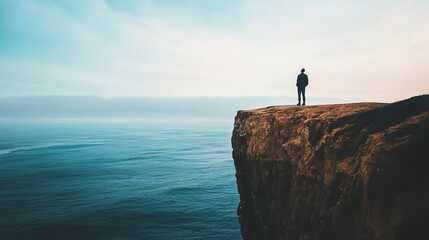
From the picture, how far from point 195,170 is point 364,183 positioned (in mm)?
91199

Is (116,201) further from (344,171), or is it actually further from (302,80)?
(344,171)

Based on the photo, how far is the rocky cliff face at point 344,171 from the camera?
10711 mm

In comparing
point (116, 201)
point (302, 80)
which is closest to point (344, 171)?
point (302, 80)

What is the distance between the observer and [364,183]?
11.9m

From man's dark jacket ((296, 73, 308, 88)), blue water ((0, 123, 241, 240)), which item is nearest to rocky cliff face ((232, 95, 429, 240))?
man's dark jacket ((296, 73, 308, 88))

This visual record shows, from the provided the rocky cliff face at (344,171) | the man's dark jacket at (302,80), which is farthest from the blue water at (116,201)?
the man's dark jacket at (302,80)

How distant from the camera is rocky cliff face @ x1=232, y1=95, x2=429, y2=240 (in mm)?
10711

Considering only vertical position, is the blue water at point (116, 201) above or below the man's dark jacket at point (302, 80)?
below

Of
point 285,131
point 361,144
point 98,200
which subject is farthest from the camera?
point 98,200

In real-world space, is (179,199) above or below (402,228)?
below

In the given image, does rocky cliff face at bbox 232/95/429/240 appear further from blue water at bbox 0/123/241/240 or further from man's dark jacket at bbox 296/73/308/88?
blue water at bbox 0/123/241/240

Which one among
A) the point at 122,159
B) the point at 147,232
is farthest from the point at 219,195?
the point at 122,159

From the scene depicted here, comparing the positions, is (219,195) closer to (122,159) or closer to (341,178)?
(341,178)

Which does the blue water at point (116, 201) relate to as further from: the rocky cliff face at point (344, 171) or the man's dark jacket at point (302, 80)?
the man's dark jacket at point (302, 80)
